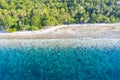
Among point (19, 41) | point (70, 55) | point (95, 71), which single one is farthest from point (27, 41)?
point (95, 71)

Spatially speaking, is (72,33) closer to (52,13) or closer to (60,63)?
(52,13)

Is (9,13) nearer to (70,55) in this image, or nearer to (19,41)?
(19,41)

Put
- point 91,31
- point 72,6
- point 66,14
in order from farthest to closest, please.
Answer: point 72,6 → point 66,14 → point 91,31

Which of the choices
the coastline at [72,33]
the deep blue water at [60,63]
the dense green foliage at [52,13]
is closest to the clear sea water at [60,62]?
the deep blue water at [60,63]

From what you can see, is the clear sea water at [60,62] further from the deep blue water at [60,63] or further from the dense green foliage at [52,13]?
the dense green foliage at [52,13]

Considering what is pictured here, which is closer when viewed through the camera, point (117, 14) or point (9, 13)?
point (9, 13)

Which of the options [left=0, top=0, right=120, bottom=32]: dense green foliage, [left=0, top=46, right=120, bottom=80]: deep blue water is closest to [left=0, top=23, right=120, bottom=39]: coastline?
[left=0, top=0, right=120, bottom=32]: dense green foliage
